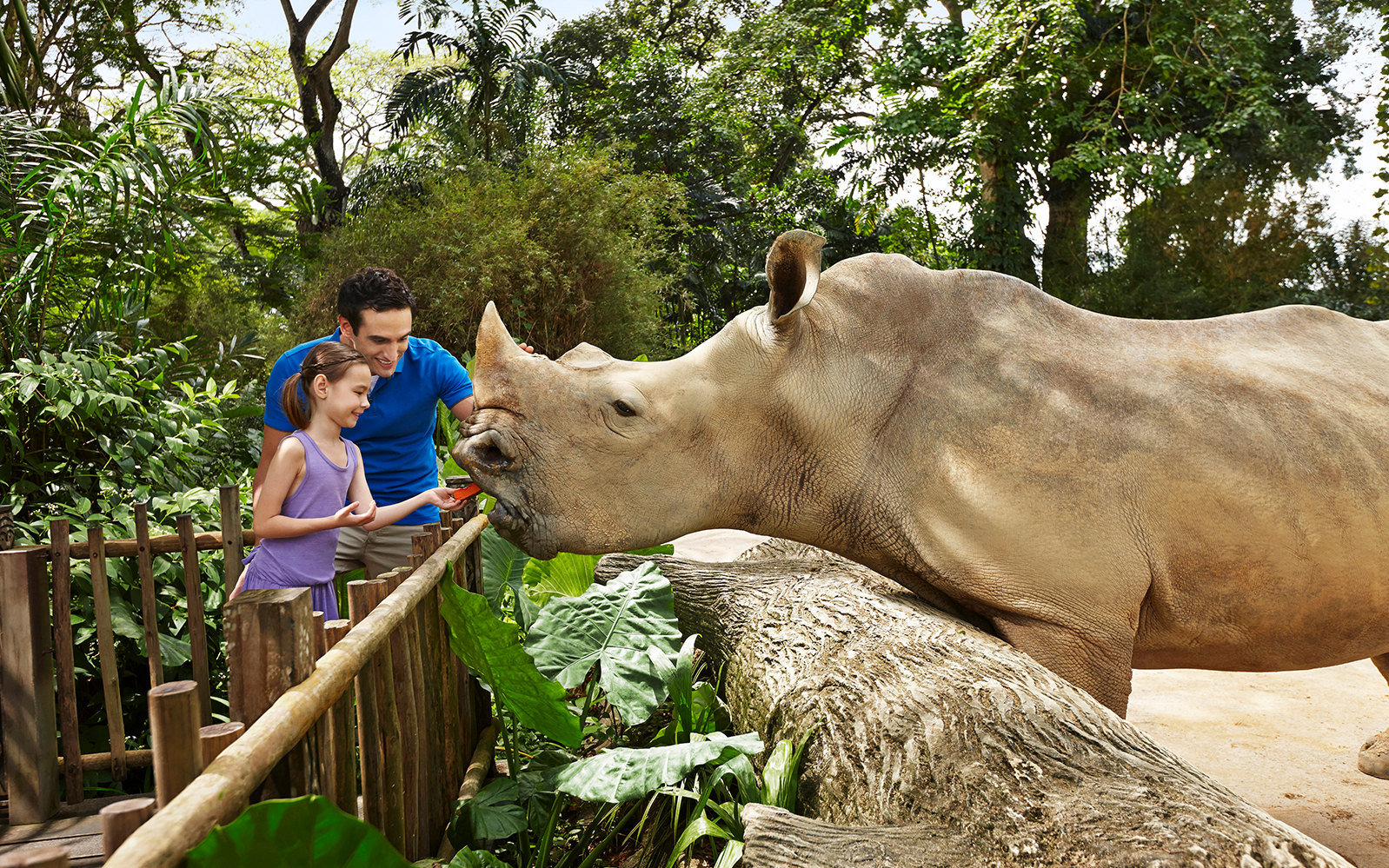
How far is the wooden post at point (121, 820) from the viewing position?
1079mm

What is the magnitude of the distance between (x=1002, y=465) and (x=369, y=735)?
1569mm

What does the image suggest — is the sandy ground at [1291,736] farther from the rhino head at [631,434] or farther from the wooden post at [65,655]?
the wooden post at [65,655]

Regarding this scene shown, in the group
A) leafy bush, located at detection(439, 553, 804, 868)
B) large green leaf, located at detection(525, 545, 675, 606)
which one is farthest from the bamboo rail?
large green leaf, located at detection(525, 545, 675, 606)

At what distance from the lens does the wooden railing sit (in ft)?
9.19

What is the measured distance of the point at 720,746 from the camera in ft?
8.16

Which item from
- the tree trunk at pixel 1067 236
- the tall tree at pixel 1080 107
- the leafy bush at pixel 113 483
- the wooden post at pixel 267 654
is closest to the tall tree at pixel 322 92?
the tall tree at pixel 1080 107

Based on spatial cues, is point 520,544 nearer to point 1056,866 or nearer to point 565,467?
point 565,467

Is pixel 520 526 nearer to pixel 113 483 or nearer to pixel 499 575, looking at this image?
pixel 499 575

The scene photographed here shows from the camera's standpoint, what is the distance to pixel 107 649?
3.36 metres

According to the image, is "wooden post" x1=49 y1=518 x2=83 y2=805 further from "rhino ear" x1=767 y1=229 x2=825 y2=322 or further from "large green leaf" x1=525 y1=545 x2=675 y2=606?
"rhino ear" x1=767 y1=229 x2=825 y2=322

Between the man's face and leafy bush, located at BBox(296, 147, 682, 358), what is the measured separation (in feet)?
27.1

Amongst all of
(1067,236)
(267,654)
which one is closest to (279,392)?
(267,654)

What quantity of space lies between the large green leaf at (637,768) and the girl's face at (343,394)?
4.11 feet

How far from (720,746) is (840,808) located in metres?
0.37
